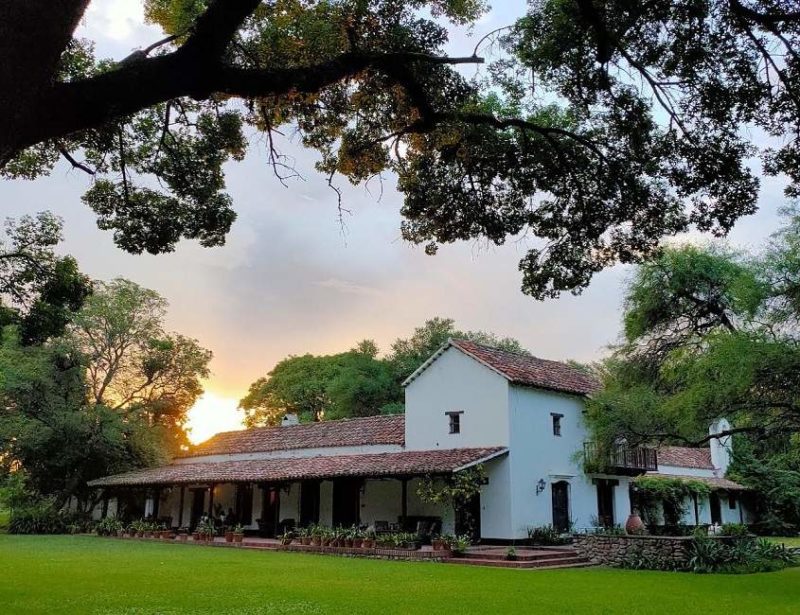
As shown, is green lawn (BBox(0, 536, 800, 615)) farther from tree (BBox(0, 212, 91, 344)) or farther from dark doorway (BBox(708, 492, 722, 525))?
dark doorway (BBox(708, 492, 722, 525))

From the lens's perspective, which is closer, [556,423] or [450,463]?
[450,463]

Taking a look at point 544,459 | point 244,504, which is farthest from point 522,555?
point 244,504

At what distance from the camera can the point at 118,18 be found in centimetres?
842

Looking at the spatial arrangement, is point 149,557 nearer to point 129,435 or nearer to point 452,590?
point 452,590

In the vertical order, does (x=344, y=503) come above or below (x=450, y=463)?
below

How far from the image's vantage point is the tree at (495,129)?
6.87m

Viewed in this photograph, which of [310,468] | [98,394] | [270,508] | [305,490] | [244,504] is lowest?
[270,508]

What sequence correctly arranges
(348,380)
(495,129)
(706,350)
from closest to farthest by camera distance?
(495,129)
(706,350)
(348,380)

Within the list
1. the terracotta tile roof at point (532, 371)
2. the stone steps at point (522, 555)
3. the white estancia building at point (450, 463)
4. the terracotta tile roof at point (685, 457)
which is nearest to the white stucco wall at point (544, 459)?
the white estancia building at point (450, 463)

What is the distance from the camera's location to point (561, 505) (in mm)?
23578

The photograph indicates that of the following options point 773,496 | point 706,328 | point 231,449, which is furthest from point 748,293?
point 231,449

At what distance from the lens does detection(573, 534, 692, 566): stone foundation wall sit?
16.8m

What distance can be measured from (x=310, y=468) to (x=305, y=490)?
255 cm

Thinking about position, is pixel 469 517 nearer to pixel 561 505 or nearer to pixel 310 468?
pixel 561 505
